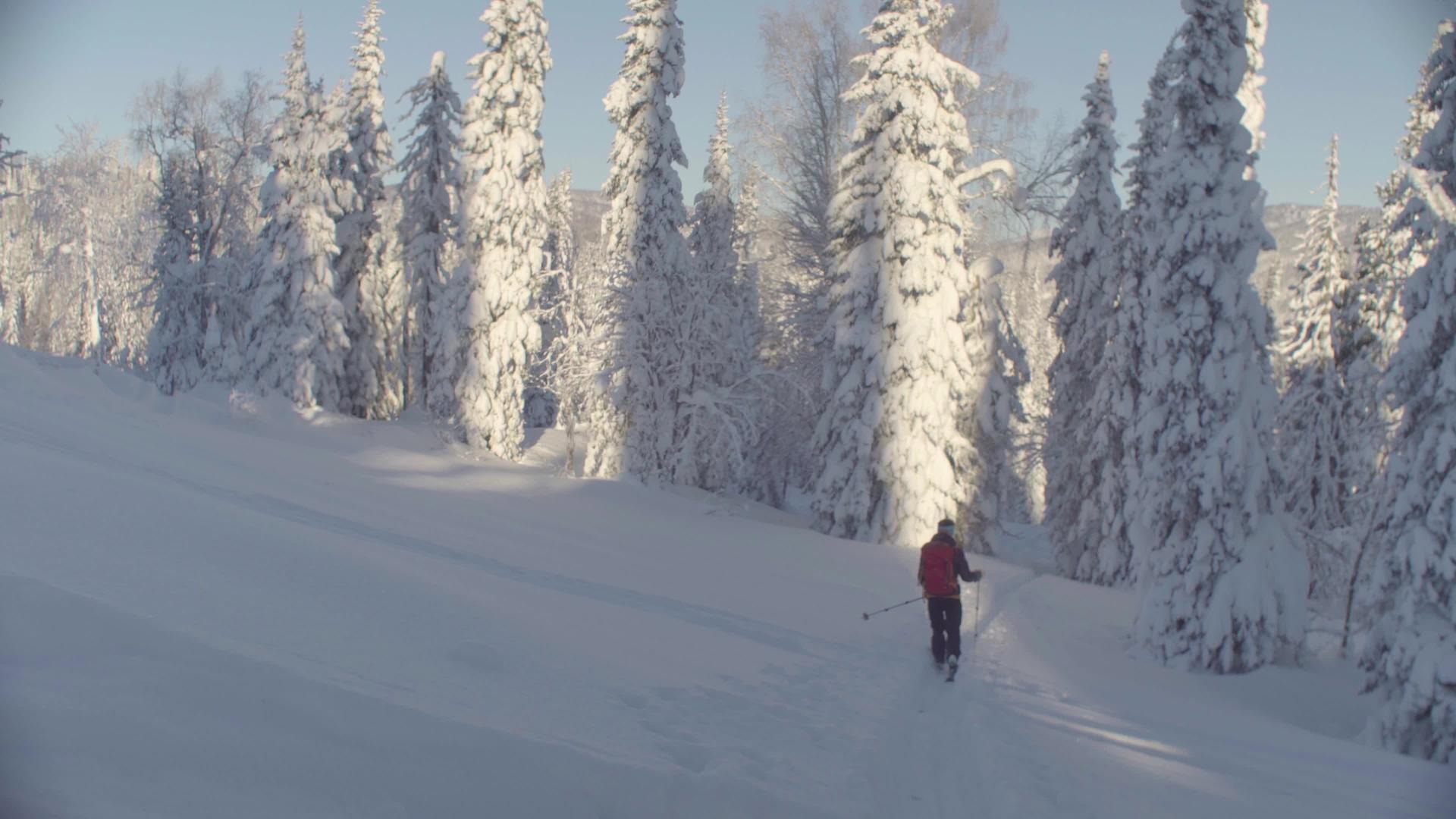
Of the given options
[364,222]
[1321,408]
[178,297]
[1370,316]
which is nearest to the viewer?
[1370,316]

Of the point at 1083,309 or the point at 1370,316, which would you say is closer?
the point at 1083,309

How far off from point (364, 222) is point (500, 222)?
9735 millimetres

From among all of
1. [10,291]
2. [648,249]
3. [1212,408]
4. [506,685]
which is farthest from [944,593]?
[10,291]

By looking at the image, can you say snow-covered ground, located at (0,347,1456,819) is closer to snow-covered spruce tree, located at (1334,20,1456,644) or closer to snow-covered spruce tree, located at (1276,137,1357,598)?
snow-covered spruce tree, located at (1334,20,1456,644)

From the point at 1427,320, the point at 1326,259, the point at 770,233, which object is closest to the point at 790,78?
the point at 770,233

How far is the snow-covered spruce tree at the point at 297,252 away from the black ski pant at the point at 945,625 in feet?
89.9

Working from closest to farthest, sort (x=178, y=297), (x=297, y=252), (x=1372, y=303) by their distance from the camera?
(x=1372, y=303), (x=297, y=252), (x=178, y=297)

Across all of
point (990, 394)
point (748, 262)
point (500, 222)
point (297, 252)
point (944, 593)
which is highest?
point (748, 262)

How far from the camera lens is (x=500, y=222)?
29.7 metres

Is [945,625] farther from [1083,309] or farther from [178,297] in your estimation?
[178,297]

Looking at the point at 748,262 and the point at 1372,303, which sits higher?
the point at 748,262

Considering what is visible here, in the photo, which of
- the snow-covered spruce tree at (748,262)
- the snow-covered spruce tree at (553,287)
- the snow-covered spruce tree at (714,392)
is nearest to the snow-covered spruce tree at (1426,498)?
the snow-covered spruce tree at (714,392)

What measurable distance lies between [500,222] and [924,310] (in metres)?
15.3

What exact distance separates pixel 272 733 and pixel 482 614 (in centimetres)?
372
